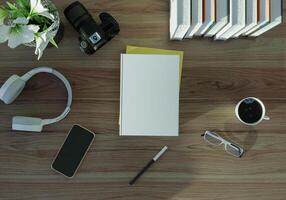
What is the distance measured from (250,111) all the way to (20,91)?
53cm

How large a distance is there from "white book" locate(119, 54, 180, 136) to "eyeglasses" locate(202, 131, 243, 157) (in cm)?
8

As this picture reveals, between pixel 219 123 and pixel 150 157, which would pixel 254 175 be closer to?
pixel 219 123

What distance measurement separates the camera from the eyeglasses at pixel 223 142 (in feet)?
3.18

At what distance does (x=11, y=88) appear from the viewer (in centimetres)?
90

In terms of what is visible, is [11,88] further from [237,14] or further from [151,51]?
[237,14]

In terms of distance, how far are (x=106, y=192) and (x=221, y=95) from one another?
0.35 m

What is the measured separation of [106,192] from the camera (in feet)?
3.16

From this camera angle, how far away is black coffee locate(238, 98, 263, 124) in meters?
0.95

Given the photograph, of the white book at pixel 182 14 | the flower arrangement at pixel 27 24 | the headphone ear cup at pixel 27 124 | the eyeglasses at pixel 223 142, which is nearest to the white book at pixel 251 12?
the white book at pixel 182 14

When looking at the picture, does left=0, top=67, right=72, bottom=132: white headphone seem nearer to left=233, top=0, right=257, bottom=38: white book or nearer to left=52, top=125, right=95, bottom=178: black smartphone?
left=52, top=125, right=95, bottom=178: black smartphone

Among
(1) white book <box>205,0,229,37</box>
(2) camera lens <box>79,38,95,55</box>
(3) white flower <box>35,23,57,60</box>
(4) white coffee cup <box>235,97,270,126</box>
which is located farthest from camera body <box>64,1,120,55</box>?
(4) white coffee cup <box>235,97,270,126</box>

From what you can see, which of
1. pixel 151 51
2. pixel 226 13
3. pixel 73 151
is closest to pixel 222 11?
pixel 226 13

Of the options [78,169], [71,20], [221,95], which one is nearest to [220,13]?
[221,95]

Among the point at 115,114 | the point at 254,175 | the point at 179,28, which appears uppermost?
the point at 179,28
